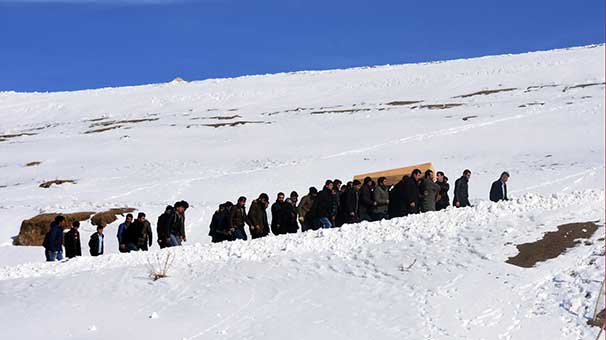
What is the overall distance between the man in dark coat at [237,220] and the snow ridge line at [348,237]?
1.08m

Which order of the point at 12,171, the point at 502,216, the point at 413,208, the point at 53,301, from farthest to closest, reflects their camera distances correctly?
1. the point at 12,171
2. the point at 413,208
3. the point at 502,216
4. the point at 53,301

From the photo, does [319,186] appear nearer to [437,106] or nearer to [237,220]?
[237,220]

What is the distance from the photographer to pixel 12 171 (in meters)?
37.6

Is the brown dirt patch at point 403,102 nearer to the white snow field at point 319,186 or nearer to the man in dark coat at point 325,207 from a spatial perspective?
the white snow field at point 319,186

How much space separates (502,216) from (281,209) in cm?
459

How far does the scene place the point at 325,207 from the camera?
17375 mm

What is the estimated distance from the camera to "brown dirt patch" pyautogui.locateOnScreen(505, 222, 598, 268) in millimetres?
13312

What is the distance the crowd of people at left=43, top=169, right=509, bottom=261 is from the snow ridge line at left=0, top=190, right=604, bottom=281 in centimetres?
88

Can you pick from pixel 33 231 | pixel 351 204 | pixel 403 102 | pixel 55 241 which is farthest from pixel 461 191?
pixel 403 102

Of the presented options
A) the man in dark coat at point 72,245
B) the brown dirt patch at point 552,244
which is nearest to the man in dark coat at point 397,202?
the brown dirt patch at point 552,244

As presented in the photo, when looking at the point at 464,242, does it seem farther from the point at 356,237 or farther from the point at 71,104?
the point at 71,104

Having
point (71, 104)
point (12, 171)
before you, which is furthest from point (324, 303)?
point (71, 104)

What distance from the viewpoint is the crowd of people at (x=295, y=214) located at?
56.3ft

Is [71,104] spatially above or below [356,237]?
above
